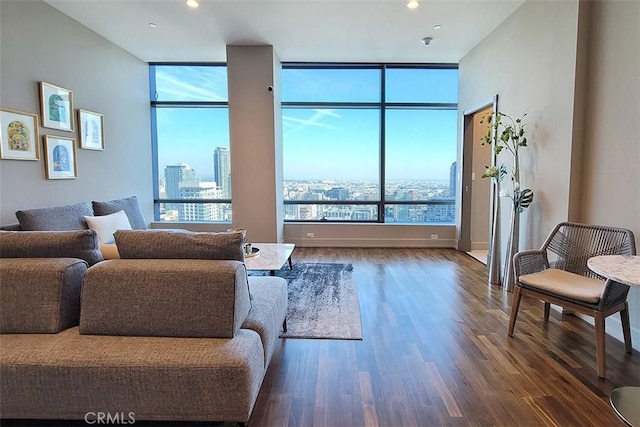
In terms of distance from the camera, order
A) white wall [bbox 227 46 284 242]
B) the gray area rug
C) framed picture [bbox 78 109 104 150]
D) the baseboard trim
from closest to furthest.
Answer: the gray area rug < framed picture [bbox 78 109 104 150] < white wall [bbox 227 46 284 242] < the baseboard trim

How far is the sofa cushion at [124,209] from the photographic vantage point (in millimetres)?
4051

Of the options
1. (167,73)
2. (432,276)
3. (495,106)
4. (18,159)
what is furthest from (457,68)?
(18,159)

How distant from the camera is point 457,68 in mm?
5738

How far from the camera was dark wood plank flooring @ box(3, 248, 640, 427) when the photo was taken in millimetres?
1816

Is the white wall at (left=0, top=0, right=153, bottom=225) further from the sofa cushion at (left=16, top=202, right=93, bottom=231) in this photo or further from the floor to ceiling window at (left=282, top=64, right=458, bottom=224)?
the floor to ceiling window at (left=282, top=64, right=458, bottom=224)

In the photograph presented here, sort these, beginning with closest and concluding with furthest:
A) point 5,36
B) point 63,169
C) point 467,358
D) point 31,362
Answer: point 31,362, point 467,358, point 5,36, point 63,169

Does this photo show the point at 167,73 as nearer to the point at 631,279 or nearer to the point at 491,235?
the point at 491,235

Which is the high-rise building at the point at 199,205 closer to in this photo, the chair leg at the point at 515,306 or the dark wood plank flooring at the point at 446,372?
the dark wood plank flooring at the point at 446,372

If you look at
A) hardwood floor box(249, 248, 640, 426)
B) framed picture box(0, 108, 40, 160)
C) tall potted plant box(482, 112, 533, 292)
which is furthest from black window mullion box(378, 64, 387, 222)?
framed picture box(0, 108, 40, 160)

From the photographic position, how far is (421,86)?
19.2ft

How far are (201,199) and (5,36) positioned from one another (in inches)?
129

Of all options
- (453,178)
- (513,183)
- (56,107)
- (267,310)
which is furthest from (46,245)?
(453,178)

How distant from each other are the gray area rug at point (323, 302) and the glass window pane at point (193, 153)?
2.37 metres

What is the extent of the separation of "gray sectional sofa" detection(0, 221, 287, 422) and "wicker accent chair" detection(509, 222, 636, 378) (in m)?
1.95
